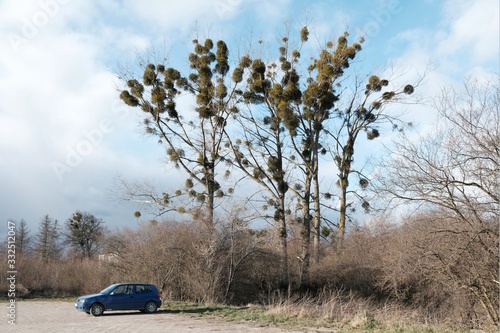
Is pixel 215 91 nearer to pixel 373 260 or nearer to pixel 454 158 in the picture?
pixel 373 260

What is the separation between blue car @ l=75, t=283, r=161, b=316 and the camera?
770 inches

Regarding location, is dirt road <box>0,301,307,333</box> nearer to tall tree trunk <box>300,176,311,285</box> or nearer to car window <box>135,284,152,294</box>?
car window <box>135,284,152,294</box>

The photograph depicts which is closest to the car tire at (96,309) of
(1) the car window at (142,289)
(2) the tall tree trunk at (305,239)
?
(1) the car window at (142,289)

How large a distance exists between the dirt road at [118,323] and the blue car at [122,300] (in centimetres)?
30

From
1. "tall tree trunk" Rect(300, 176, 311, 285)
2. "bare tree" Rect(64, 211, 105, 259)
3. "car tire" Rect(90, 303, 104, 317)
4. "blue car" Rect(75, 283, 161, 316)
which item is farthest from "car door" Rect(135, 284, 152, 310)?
"bare tree" Rect(64, 211, 105, 259)

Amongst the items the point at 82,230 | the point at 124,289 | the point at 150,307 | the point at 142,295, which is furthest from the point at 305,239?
the point at 82,230

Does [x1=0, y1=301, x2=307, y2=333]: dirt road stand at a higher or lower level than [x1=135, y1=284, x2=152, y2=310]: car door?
lower

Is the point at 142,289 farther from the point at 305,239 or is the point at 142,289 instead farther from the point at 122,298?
the point at 305,239

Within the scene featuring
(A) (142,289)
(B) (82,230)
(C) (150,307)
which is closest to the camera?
(C) (150,307)

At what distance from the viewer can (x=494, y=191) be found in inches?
647

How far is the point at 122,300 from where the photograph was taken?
66.1 ft

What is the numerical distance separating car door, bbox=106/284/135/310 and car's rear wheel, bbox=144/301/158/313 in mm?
538

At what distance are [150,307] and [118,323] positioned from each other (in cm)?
377

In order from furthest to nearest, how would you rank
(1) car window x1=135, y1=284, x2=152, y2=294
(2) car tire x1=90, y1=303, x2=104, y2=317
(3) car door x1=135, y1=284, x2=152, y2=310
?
(1) car window x1=135, y1=284, x2=152, y2=294 < (3) car door x1=135, y1=284, x2=152, y2=310 < (2) car tire x1=90, y1=303, x2=104, y2=317
